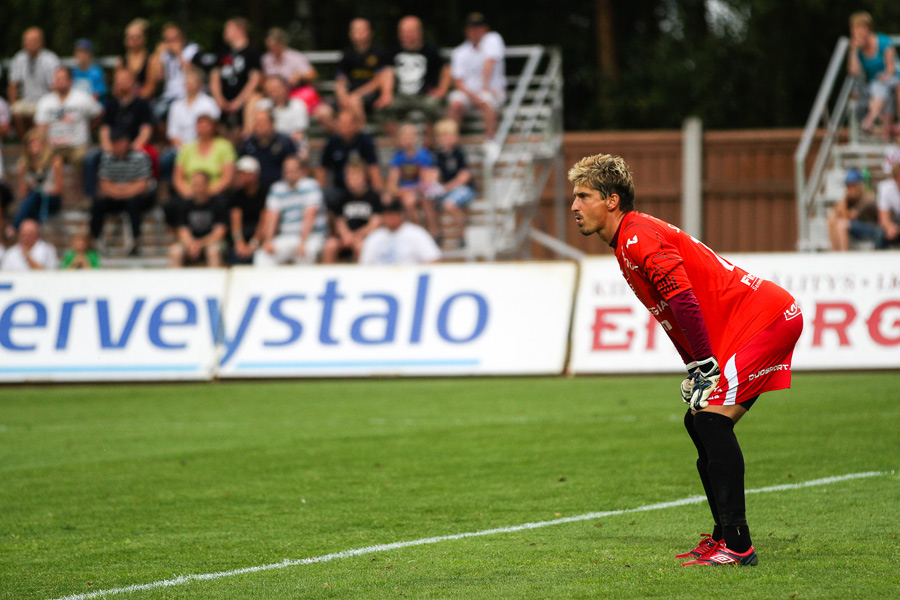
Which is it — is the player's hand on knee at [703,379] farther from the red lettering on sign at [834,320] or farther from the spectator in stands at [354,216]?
the spectator in stands at [354,216]

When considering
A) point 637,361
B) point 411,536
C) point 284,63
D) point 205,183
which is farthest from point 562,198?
point 411,536

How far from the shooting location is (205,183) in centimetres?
1750

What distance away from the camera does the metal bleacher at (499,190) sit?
59.8 feet

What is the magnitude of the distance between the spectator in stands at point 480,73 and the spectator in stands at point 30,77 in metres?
6.88

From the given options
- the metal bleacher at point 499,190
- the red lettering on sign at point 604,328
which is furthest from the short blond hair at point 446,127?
the red lettering on sign at point 604,328

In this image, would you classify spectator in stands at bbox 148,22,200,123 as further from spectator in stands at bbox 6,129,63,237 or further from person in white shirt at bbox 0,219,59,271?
person in white shirt at bbox 0,219,59,271

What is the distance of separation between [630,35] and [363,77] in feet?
46.9

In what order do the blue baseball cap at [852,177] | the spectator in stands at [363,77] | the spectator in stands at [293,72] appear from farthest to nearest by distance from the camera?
the spectator in stands at [293,72] → the spectator in stands at [363,77] → the blue baseball cap at [852,177]

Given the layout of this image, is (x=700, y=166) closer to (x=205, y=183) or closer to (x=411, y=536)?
(x=205, y=183)

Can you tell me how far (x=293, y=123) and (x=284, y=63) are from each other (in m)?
1.53

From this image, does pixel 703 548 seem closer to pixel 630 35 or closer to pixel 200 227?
pixel 200 227

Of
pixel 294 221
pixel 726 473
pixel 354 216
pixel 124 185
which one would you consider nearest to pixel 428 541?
pixel 726 473

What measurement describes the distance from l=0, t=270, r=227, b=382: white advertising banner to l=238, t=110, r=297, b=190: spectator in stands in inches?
104

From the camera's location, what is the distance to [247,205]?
1736 cm
